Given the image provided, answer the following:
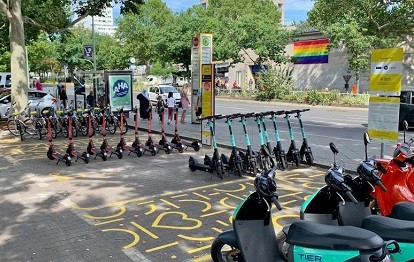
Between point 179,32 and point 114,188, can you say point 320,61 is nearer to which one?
point 179,32

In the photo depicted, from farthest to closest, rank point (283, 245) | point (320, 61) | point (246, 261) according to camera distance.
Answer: point (320, 61) → point (283, 245) → point (246, 261)

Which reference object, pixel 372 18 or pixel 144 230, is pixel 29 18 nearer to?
pixel 144 230

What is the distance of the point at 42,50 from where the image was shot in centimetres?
4962

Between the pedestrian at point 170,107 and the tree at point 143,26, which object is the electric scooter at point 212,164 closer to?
the pedestrian at point 170,107

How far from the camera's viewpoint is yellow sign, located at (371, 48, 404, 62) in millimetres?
6996

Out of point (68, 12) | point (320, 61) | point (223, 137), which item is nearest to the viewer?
point (223, 137)

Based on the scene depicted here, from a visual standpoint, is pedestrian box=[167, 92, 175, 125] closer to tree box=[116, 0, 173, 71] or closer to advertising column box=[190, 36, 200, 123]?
advertising column box=[190, 36, 200, 123]

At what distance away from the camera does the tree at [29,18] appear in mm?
15352

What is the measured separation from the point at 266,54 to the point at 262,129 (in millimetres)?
27991

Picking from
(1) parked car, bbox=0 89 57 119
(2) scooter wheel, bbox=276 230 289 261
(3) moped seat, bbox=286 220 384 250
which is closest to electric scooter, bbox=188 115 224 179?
(2) scooter wheel, bbox=276 230 289 261

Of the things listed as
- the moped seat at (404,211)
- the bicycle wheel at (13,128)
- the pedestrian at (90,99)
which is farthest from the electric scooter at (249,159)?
the pedestrian at (90,99)

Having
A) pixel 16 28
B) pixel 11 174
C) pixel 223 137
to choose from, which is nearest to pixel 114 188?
pixel 11 174

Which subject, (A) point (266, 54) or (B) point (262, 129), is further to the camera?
(A) point (266, 54)

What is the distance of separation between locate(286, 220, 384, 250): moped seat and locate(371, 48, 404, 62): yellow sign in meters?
4.58
